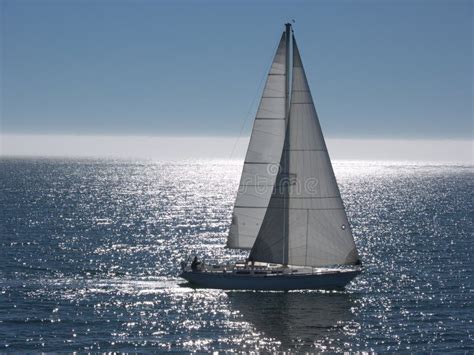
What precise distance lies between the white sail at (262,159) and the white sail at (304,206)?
3.22 ft

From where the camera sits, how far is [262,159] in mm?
58219

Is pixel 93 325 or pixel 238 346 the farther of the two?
pixel 93 325

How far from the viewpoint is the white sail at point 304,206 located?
57094 mm

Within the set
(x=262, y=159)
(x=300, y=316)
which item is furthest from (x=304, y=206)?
(x=300, y=316)

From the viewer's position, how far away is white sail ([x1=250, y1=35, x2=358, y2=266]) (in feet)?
187

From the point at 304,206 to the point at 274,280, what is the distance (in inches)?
278

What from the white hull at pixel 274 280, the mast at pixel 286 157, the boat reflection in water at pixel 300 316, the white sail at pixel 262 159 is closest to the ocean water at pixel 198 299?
the boat reflection in water at pixel 300 316

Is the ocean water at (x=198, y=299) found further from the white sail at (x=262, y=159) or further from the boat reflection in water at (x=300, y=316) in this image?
the white sail at (x=262, y=159)

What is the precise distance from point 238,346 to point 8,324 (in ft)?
57.3

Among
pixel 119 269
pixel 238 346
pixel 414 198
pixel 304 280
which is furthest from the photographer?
pixel 414 198

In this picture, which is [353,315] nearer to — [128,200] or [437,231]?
[437,231]

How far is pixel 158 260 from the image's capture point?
76312 mm

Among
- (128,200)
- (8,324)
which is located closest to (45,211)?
(128,200)

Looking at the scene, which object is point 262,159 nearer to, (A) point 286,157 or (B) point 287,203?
(A) point 286,157
